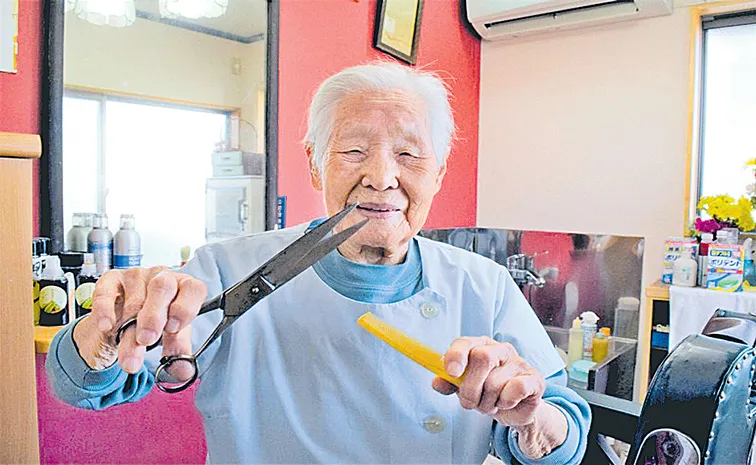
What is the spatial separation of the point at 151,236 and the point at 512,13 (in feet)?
6.93

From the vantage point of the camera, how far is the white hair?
3.14 ft

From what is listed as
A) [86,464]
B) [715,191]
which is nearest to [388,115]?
[86,464]

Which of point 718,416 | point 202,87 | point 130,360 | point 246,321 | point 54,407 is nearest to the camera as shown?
point 718,416

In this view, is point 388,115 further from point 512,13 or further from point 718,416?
point 512,13

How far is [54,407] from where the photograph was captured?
57.0 inches

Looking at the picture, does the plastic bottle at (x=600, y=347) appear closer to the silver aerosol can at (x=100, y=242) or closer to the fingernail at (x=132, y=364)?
the silver aerosol can at (x=100, y=242)

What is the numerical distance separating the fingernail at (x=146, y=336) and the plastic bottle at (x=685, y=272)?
8.20ft

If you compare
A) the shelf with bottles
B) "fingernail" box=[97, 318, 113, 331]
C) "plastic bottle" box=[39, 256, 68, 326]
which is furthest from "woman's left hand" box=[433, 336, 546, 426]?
the shelf with bottles

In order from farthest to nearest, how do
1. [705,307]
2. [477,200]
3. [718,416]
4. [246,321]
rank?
1. [477,200]
2. [705,307]
3. [246,321]
4. [718,416]

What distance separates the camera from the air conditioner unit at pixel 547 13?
2742 millimetres

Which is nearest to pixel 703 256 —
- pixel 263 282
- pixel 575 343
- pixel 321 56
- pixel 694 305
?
pixel 694 305

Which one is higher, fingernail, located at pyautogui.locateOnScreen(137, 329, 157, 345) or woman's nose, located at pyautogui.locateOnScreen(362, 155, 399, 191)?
woman's nose, located at pyautogui.locateOnScreen(362, 155, 399, 191)

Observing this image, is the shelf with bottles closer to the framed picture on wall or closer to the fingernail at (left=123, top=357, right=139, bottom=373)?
the framed picture on wall

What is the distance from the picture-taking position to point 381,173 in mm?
923
